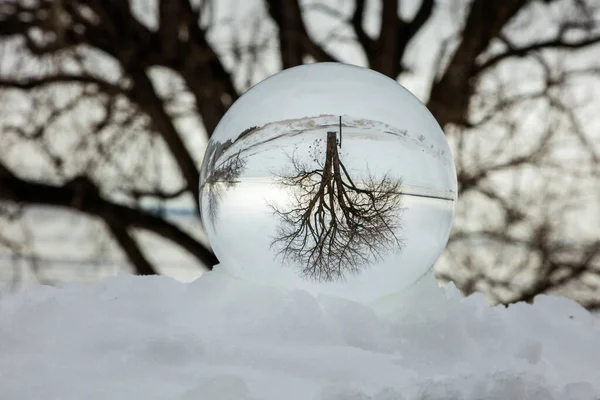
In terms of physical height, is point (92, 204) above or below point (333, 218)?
below

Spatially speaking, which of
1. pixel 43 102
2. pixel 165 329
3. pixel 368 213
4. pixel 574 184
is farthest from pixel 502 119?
pixel 165 329

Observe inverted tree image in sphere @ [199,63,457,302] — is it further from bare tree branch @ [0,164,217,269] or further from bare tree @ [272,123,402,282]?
bare tree branch @ [0,164,217,269]

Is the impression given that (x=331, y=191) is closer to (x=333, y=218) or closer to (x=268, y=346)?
(x=333, y=218)

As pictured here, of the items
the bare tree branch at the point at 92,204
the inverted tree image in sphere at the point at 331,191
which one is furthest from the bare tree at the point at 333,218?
the bare tree branch at the point at 92,204

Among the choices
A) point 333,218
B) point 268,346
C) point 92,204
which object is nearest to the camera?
point 268,346

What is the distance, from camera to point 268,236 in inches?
36.7

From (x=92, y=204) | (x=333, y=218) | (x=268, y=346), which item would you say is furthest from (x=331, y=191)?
(x=92, y=204)

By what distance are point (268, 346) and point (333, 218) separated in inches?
8.3

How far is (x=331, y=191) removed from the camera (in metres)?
0.92

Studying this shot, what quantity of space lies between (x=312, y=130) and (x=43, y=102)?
2.73 meters

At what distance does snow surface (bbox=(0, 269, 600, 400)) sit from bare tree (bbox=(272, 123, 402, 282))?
6 cm

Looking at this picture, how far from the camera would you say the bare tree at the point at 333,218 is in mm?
917

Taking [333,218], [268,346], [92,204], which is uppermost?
[333,218]

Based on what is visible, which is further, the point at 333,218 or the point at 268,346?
the point at 333,218
